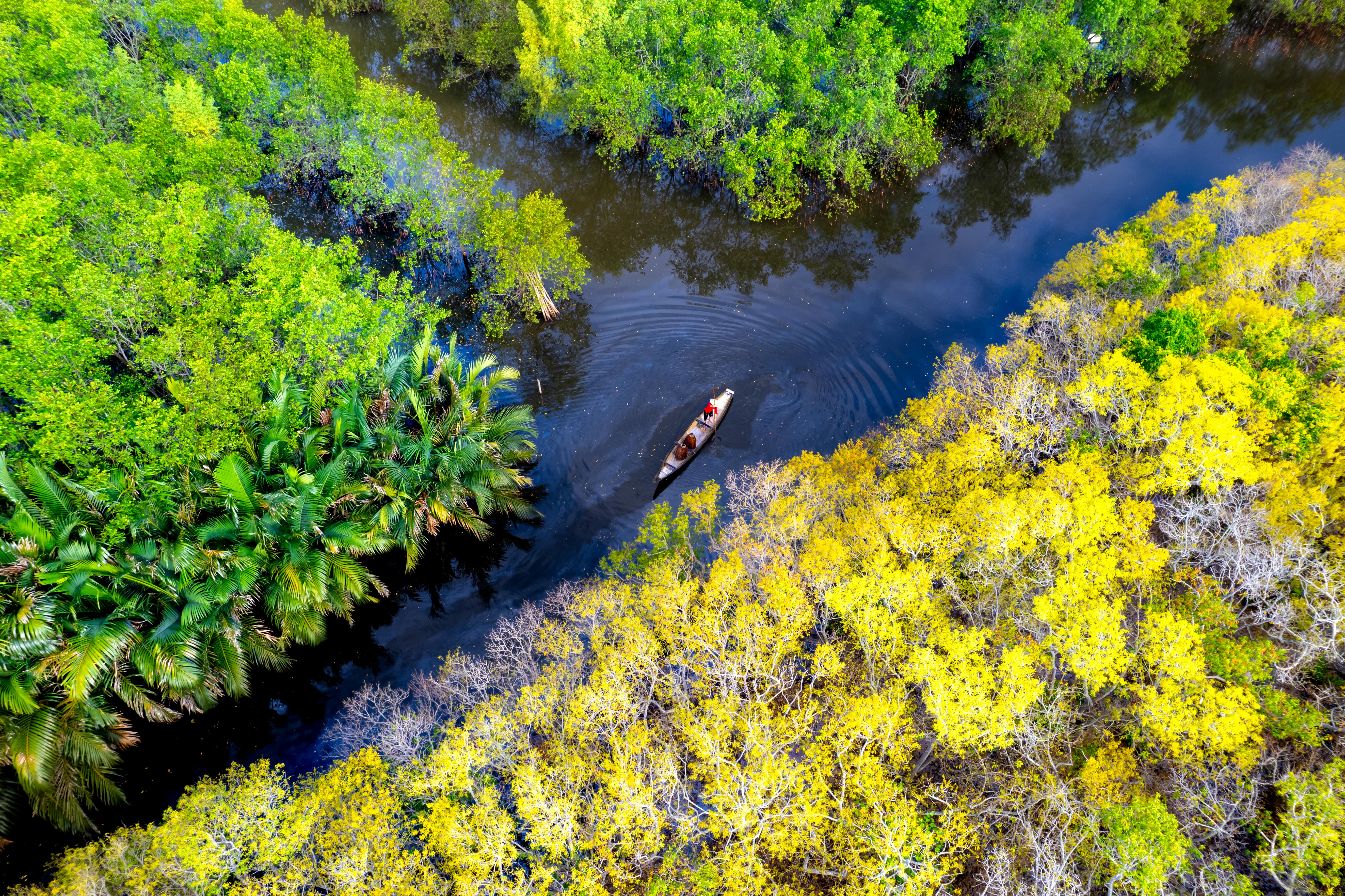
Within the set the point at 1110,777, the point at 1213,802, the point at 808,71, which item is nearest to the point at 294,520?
the point at 1110,777

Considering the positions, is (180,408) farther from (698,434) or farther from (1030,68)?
(1030,68)

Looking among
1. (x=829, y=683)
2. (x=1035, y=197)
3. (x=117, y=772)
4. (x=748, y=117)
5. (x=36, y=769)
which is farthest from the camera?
(x=1035, y=197)

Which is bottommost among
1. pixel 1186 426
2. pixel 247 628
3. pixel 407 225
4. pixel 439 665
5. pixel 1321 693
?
pixel 1321 693

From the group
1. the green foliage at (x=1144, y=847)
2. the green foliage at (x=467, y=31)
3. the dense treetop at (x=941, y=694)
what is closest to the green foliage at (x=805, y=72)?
the green foliage at (x=467, y=31)

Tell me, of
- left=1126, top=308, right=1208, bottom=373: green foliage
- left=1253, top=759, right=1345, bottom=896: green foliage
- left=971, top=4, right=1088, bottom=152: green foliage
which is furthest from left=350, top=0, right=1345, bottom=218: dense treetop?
left=1253, top=759, right=1345, bottom=896: green foliage

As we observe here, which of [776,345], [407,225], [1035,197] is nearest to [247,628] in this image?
[407,225]

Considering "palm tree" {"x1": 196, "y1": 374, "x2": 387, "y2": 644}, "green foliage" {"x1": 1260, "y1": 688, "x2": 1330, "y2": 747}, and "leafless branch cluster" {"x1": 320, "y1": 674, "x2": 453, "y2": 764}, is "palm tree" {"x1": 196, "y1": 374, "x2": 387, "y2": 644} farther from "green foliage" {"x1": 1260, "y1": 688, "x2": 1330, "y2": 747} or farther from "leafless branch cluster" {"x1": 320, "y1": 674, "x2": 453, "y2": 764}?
Result: "green foliage" {"x1": 1260, "y1": 688, "x2": 1330, "y2": 747}

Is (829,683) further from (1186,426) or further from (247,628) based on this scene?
(247,628)
